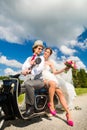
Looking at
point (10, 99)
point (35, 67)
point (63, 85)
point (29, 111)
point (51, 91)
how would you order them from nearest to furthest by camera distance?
point (10, 99), point (29, 111), point (35, 67), point (51, 91), point (63, 85)

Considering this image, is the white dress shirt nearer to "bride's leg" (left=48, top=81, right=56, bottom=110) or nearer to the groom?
the groom

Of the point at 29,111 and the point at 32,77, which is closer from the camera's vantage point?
the point at 29,111

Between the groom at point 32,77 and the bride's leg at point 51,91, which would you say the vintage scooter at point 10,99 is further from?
the bride's leg at point 51,91

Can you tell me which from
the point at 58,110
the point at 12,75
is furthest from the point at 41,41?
the point at 58,110

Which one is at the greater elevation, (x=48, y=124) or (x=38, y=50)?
(x=38, y=50)

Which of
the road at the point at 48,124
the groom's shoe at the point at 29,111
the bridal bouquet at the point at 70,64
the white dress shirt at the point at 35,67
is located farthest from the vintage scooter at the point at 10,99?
the bridal bouquet at the point at 70,64

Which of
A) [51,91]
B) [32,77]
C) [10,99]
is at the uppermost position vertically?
[32,77]

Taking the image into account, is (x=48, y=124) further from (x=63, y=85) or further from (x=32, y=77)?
(x=63, y=85)

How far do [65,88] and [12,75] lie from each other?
2.25m

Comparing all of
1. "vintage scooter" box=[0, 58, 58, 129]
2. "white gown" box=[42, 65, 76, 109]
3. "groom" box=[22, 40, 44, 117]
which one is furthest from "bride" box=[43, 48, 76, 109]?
"vintage scooter" box=[0, 58, 58, 129]

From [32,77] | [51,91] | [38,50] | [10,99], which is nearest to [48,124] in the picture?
[51,91]

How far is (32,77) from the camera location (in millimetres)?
6457

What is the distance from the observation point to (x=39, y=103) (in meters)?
6.62

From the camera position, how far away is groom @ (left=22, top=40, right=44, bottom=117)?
6070 mm
